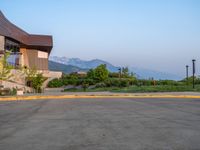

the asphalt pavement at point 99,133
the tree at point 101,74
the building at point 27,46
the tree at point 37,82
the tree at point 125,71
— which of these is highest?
the building at point 27,46

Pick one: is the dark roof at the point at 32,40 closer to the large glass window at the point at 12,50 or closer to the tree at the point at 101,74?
the large glass window at the point at 12,50

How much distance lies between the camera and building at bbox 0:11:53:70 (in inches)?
1553

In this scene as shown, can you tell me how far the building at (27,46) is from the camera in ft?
129

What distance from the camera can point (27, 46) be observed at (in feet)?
148

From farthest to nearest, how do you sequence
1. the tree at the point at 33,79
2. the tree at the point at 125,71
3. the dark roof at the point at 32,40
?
the tree at the point at 125,71 < the dark roof at the point at 32,40 < the tree at the point at 33,79

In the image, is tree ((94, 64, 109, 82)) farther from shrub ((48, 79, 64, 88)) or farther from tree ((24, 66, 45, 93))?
tree ((24, 66, 45, 93))

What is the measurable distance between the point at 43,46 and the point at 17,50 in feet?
15.2

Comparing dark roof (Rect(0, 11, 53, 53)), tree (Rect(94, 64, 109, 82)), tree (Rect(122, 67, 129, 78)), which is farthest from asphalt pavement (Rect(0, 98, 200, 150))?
tree (Rect(122, 67, 129, 78))

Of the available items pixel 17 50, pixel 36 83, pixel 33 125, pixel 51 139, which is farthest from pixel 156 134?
pixel 17 50

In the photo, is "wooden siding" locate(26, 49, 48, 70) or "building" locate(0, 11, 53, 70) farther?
"wooden siding" locate(26, 49, 48, 70)

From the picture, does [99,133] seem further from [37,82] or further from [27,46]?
[27,46]

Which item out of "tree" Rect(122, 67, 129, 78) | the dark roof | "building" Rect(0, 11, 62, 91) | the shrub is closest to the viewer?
"building" Rect(0, 11, 62, 91)

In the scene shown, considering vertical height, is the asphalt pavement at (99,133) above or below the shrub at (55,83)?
below

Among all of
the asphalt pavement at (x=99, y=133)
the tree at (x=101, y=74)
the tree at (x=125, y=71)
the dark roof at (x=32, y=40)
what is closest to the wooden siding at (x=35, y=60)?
the dark roof at (x=32, y=40)
